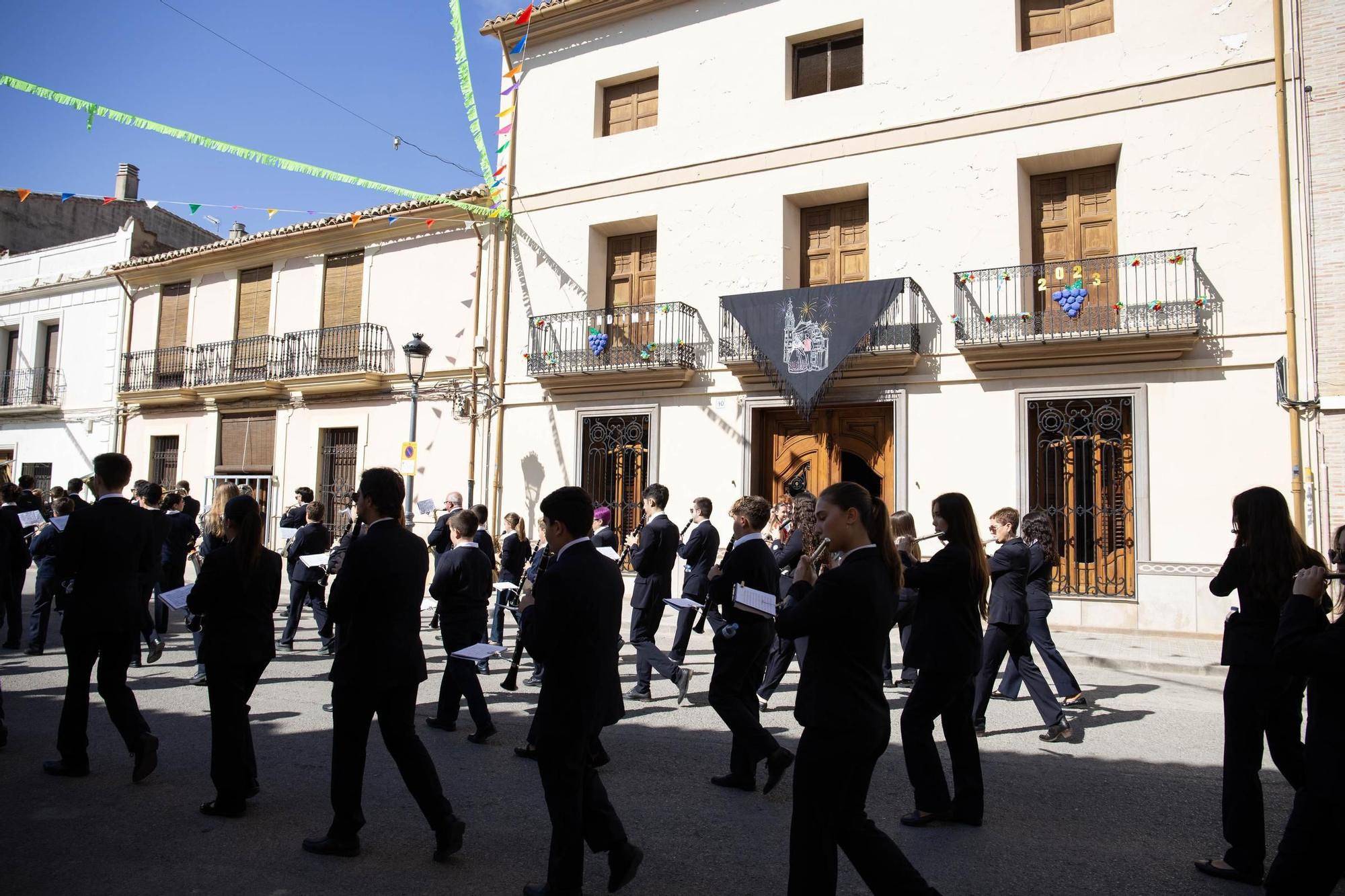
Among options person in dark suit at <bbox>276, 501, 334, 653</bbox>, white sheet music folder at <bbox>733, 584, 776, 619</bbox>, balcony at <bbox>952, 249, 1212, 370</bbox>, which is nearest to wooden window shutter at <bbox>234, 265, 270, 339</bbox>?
person in dark suit at <bbox>276, 501, 334, 653</bbox>

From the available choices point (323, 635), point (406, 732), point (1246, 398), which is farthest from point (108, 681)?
point (1246, 398)

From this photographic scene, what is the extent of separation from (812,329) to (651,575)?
6530 mm

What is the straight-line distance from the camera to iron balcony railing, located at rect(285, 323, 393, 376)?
18297 mm

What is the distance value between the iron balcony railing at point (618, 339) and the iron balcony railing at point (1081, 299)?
4261mm

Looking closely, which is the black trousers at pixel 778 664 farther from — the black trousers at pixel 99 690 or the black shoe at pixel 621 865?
the black trousers at pixel 99 690

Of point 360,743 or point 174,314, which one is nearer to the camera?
point 360,743

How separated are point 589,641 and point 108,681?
3.14 meters

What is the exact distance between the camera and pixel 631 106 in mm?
16453

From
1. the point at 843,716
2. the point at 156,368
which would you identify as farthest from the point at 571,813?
the point at 156,368

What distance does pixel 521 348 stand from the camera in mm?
16844

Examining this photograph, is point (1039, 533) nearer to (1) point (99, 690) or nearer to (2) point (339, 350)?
(1) point (99, 690)

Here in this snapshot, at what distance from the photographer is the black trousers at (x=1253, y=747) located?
403 cm

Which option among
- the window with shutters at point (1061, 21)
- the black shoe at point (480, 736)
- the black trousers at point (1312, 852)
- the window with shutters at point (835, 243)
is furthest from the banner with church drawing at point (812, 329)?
the black trousers at point (1312, 852)

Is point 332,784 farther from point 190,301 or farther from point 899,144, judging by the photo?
point 190,301
